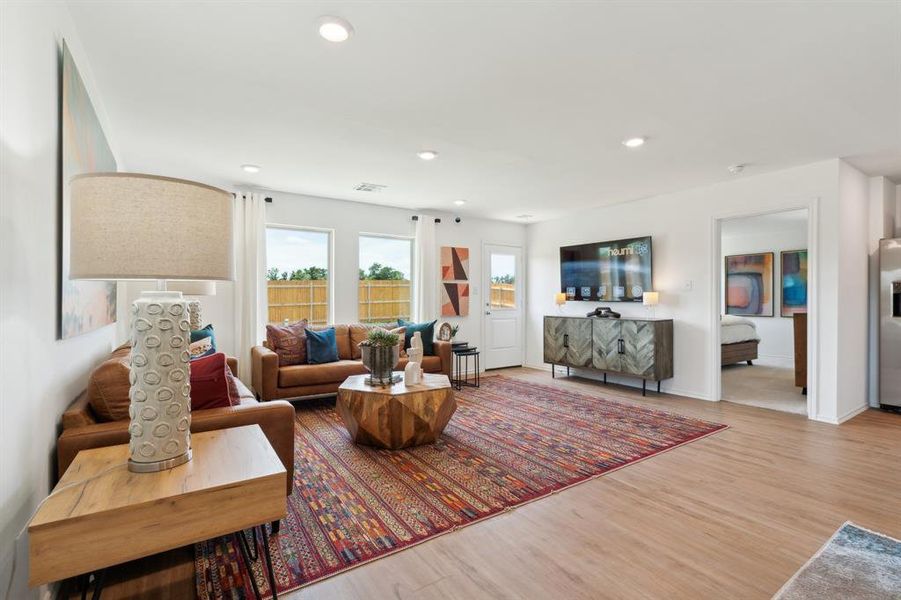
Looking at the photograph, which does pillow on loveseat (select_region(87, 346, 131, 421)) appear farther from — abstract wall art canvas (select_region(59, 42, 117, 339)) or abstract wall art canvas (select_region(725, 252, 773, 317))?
abstract wall art canvas (select_region(725, 252, 773, 317))

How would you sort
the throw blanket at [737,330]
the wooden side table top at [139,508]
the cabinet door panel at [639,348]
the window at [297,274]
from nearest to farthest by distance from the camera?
the wooden side table top at [139,508]
the cabinet door panel at [639,348]
the window at [297,274]
the throw blanket at [737,330]

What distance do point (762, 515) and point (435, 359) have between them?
3637 millimetres

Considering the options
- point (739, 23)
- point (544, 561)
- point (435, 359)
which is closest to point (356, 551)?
point (544, 561)

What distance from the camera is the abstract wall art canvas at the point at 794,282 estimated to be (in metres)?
7.30

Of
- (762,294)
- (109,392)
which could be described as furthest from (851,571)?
(762,294)

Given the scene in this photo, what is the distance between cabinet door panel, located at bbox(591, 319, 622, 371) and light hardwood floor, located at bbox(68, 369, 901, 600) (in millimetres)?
2200

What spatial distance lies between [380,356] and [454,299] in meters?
3.24

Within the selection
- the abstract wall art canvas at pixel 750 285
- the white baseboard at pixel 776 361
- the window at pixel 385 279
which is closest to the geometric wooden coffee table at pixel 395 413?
the window at pixel 385 279

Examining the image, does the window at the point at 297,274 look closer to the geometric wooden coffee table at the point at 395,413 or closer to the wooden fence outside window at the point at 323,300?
the wooden fence outside window at the point at 323,300

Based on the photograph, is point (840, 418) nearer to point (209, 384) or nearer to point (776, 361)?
point (776, 361)

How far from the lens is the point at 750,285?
800 centimetres

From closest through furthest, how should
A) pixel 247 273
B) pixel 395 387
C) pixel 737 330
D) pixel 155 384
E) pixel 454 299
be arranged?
1. pixel 155 384
2. pixel 395 387
3. pixel 247 273
4. pixel 454 299
5. pixel 737 330

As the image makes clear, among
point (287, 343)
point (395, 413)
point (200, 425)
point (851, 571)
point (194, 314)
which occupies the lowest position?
point (851, 571)

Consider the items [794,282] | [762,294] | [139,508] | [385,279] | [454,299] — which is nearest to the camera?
[139,508]
